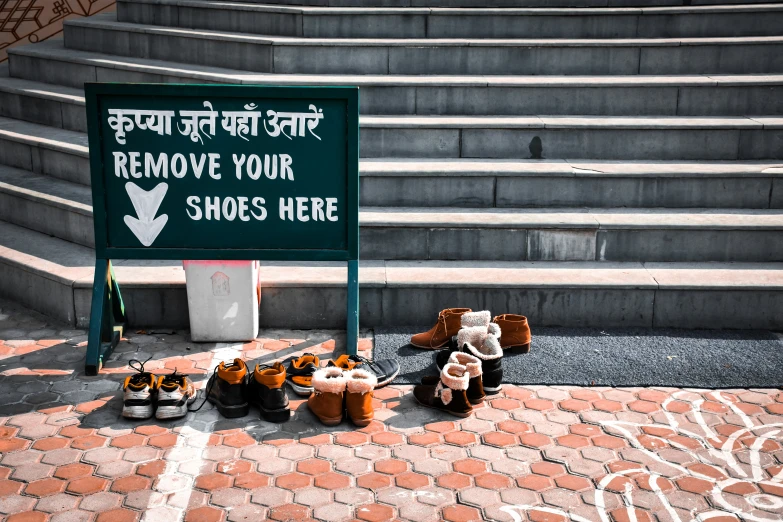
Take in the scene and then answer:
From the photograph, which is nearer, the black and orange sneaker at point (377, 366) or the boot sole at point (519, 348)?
the black and orange sneaker at point (377, 366)

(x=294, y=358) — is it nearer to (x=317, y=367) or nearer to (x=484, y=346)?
(x=317, y=367)

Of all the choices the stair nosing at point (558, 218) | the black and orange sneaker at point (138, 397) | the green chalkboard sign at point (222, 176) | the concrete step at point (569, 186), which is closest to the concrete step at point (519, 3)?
the concrete step at point (569, 186)

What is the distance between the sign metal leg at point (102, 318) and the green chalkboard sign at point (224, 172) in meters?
0.17

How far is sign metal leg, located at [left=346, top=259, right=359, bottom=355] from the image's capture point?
5871 millimetres

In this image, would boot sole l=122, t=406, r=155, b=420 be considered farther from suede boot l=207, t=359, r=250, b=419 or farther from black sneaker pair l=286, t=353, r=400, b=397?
black sneaker pair l=286, t=353, r=400, b=397

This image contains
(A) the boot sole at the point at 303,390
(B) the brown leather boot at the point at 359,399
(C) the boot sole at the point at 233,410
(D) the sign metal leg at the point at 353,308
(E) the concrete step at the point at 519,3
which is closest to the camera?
(B) the brown leather boot at the point at 359,399

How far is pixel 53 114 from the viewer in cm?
885

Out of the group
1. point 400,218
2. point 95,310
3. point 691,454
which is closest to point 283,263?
point 400,218

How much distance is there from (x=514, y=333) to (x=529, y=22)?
4.37 m

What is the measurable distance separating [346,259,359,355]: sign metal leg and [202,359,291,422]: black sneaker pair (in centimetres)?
80

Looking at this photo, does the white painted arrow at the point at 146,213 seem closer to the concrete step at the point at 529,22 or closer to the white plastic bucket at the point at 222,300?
the white plastic bucket at the point at 222,300

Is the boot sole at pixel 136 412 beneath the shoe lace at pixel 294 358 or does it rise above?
beneath

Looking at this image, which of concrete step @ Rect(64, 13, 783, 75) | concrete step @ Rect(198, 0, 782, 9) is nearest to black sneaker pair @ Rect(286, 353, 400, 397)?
concrete step @ Rect(64, 13, 783, 75)

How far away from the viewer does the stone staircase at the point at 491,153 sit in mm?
6414
